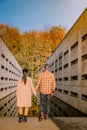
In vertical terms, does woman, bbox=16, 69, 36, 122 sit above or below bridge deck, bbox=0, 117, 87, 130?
above

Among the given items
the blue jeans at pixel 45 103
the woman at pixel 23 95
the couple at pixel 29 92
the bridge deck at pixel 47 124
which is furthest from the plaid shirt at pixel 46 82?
the bridge deck at pixel 47 124

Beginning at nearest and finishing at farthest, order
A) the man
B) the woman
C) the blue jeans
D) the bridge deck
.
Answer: the bridge deck → the woman → the blue jeans → the man

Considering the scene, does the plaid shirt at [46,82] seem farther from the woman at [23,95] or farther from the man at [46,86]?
the woman at [23,95]

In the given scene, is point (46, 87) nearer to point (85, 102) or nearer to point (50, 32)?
point (85, 102)

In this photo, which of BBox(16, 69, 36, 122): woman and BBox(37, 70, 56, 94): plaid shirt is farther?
BBox(37, 70, 56, 94): plaid shirt

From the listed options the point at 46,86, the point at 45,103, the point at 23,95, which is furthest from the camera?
the point at 46,86

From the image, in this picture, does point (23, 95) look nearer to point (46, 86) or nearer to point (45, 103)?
point (45, 103)

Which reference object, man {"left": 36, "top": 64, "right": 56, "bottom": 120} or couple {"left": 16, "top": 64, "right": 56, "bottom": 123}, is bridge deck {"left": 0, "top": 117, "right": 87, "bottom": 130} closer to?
couple {"left": 16, "top": 64, "right": 56, "bottom": 123}

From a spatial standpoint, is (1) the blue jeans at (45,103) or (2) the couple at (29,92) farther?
(1) the blue jeans at (45,103)

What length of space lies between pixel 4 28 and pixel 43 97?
6432 cm

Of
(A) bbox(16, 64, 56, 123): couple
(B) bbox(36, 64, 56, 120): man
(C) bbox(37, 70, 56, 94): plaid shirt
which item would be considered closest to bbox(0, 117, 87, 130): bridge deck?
(A) bbox(16, 64, 56, 123): couple

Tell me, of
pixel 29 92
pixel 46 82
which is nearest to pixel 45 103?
pixel 29 92

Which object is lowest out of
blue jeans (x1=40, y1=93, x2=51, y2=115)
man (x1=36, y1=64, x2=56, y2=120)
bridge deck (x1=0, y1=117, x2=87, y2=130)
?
bridge deck (x1=0, y1=117, x2=87, y2=130)

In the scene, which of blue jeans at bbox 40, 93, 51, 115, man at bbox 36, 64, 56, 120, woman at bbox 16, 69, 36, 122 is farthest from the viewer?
man at bbox 36, 64, 56, 120
